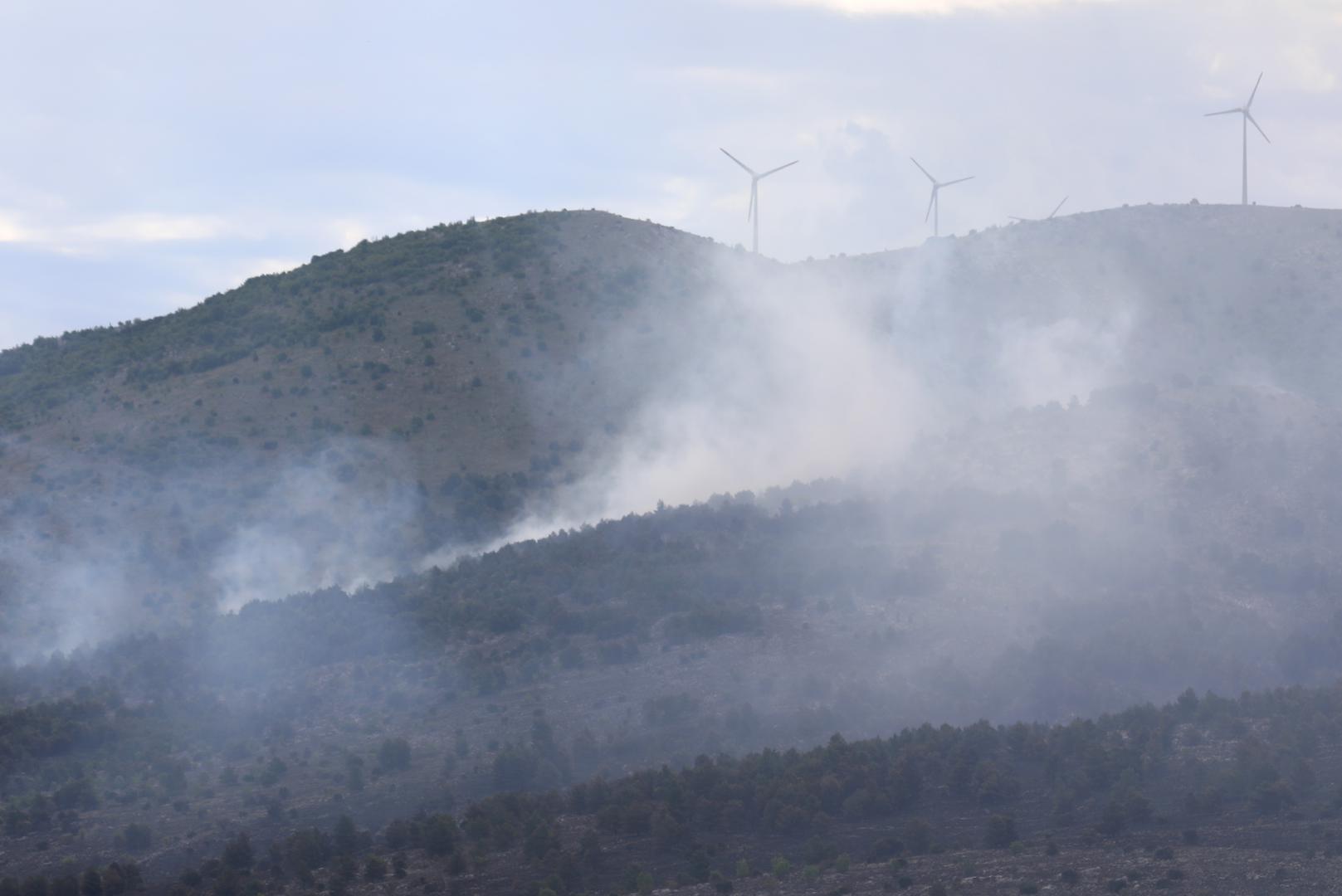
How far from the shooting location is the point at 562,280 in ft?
351

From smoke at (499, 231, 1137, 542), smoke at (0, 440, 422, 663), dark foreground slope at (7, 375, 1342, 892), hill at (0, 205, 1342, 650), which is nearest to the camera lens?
dark foreground slope at (7, 375, 1342, 892)

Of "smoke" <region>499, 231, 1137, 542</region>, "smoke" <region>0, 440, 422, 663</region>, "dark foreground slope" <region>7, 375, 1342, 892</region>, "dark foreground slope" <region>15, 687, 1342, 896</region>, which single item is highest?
"smoke" <region>499, 231, 1137, 542</region>

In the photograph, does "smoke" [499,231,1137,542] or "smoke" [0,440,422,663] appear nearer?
"smoke" [0,440,422,663]

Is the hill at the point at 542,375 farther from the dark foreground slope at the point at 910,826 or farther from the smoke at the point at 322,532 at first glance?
the dark foreground slope at the point at 910,826

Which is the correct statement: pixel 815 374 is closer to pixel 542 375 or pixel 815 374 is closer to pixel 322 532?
pixel 542 375

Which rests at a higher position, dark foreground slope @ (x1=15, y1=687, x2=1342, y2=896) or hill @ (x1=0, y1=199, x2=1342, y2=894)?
hill @ (x1=0, y1=199, x2=1342, y2=894)

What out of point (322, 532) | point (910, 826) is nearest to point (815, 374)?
point (322, 532)

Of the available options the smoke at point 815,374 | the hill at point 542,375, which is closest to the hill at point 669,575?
the hill at point 542,375

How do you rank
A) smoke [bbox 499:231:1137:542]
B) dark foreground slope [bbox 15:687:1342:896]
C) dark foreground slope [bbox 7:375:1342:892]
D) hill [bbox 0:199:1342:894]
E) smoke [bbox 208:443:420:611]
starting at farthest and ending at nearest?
smoke [bbox 499:231:1137:542]
smoke [bbox 208:443:420:611]
dark foreground slope [bbox 7:375:1342:892]
hill [bbox 0:199:1342:894]
dark foreground slope [bbox 15:687:1342:896]

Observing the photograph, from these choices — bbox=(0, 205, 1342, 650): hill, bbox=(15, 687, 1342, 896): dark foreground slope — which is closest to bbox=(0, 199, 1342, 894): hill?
bbox=(15, 687, 1342, 896): dark foreground slope

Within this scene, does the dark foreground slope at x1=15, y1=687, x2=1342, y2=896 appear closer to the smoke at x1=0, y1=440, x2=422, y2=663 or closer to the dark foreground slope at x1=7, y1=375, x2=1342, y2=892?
the dark foreground slope at x1=7, y1=375, x2=1342, y2=892

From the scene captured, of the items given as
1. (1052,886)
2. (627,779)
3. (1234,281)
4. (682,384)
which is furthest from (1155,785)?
(1234,281)

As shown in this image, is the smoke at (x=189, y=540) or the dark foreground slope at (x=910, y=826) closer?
the dark foreground slope at (x=910, y=826)

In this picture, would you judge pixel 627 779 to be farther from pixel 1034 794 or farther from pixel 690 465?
pixel 690 465
